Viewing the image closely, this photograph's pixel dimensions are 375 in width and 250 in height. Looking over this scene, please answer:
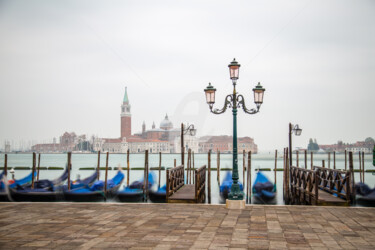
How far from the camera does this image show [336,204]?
24.6ft

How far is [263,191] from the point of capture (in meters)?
12.7

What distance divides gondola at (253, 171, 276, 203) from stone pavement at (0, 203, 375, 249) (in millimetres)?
6329

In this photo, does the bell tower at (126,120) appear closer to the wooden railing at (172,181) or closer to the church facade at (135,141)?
the church facade at (135,141)

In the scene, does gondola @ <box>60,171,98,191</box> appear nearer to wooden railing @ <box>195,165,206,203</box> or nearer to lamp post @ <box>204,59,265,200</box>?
wooden railing @ <box>195,165,206,203</box>

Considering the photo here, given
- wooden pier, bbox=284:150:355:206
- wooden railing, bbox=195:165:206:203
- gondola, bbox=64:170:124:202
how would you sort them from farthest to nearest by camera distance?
1. gondola, bbox=64:170:124:202
2. wooden railing, bbox=195:165:206:203
3. wooden pier, bbox=284:150:355:206

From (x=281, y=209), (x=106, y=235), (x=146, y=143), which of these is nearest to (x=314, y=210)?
(x=281, y=209)

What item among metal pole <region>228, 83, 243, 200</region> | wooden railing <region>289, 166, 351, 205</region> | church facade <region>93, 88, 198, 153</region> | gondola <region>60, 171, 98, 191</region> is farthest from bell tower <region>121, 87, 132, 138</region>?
metal pole <region>228, 83, 243, 200</region>

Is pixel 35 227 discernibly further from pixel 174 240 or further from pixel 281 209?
pixel 281 209

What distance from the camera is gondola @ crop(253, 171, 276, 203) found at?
12688 millimetres

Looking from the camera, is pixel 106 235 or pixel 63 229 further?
pixel 63 229

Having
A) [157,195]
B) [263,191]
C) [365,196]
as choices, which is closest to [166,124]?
[263,191]

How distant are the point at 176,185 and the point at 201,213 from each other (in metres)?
3.70

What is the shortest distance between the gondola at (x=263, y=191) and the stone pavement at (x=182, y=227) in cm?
633

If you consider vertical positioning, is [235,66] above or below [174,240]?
above
